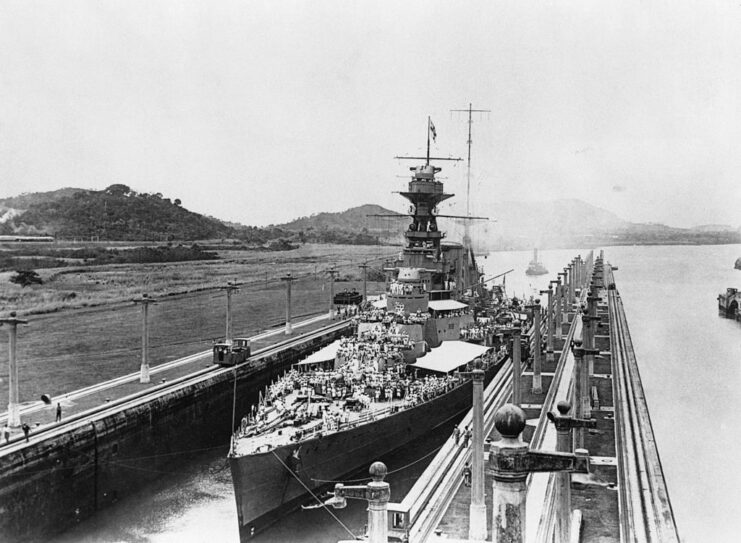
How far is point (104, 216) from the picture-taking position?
46531 mm

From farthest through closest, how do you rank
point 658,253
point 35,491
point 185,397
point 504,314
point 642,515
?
point 658,253, point 504,314, point 185,397, point 35,491, point 642,515

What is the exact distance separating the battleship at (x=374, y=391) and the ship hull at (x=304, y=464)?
0.13ft

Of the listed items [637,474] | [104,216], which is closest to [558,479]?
[637,474]

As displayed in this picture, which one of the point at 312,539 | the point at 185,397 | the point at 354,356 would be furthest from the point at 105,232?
the point at 312,539

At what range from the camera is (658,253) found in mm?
158250

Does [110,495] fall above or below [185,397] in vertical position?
below

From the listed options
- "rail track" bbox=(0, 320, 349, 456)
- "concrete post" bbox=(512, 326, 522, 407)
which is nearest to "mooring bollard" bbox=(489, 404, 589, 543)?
"rail track" bbox=(0, 320, 349, 456)

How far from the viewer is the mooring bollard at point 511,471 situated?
→ 6.44 m

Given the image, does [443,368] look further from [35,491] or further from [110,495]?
[35,491]

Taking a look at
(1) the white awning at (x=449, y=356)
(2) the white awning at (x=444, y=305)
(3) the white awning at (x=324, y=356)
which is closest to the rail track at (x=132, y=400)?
(3) the white awning at (x=324, y=356)

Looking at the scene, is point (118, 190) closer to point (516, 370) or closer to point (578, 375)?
point (516, 370)

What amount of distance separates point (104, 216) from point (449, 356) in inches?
997

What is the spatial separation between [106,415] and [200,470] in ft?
16.8

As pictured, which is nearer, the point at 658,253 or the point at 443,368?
the point at 443,368
